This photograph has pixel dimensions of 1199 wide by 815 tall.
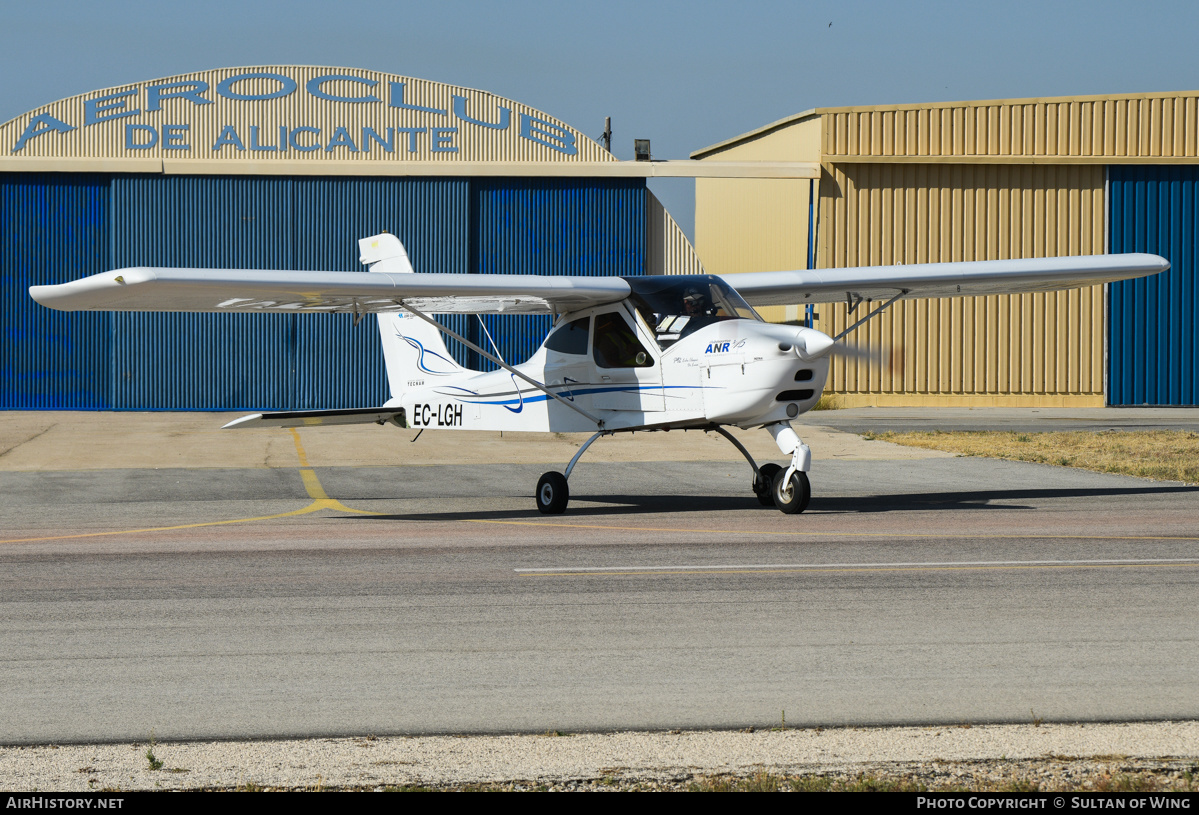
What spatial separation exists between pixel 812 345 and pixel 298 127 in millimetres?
23352

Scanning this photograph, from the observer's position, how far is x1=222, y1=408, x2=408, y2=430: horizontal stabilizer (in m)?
13.5

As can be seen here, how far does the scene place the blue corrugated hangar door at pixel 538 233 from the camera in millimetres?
32250

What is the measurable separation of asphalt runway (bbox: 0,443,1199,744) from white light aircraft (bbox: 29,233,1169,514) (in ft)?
3.56

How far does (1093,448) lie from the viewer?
21.6m

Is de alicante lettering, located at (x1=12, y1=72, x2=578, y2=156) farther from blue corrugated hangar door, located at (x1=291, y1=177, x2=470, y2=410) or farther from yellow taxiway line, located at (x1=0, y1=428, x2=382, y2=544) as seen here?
yellow taxiway line, located at (x1=0, y1=428, x2=382, y2=544)

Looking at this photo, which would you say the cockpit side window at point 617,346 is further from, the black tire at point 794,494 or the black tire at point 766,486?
the black tire at point 794,494

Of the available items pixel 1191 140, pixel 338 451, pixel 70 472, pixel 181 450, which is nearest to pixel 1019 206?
pixel 1191 140

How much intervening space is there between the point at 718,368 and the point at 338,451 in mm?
11461

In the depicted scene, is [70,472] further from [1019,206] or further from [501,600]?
[1019,206]

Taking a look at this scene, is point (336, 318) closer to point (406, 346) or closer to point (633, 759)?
point (406, 346)

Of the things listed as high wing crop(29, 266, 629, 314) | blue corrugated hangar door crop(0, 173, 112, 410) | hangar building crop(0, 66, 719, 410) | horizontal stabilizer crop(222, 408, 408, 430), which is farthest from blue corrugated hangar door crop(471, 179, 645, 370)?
high wing crop(29, 266, 629, 314)

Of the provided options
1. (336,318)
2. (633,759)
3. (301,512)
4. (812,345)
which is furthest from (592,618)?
(336,318)

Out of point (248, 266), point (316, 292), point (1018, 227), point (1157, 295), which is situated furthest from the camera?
point (1157, 295)
